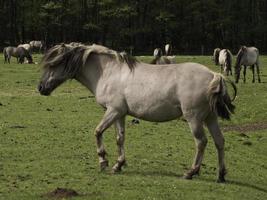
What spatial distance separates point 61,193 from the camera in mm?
9188

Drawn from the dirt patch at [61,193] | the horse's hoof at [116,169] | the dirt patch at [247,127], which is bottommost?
the dirt patch at [247,127]

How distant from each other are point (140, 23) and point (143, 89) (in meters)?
66.9

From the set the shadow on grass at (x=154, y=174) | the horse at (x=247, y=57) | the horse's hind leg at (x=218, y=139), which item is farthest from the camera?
the horse at (x=247, y=57)

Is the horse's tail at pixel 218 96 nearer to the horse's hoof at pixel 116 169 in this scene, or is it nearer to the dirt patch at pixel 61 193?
the horse's hoof at pixel 116 169

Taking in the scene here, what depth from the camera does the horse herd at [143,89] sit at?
34.8 ft

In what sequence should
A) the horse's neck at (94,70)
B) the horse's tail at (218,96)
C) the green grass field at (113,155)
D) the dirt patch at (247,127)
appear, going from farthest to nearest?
the dirt patch at (247,127), the horse's neck at (94,70), the horse's tail at (218,96), the green grass field at (113,155)

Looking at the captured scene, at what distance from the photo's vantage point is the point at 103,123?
436 inches

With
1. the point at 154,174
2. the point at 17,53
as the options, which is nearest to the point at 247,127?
the point at 154,174

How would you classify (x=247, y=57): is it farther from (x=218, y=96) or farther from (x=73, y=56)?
(x=218, y=96)

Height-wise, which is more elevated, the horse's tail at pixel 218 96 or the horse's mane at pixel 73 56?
the horse's mane at pixel 73 56

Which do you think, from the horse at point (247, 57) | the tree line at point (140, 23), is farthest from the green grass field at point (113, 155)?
the tree line at point (140, 23)

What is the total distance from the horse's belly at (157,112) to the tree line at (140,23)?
6230 centimetres

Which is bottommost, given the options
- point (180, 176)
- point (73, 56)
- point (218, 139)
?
point (180, 176)

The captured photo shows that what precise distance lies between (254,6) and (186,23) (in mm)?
10612
